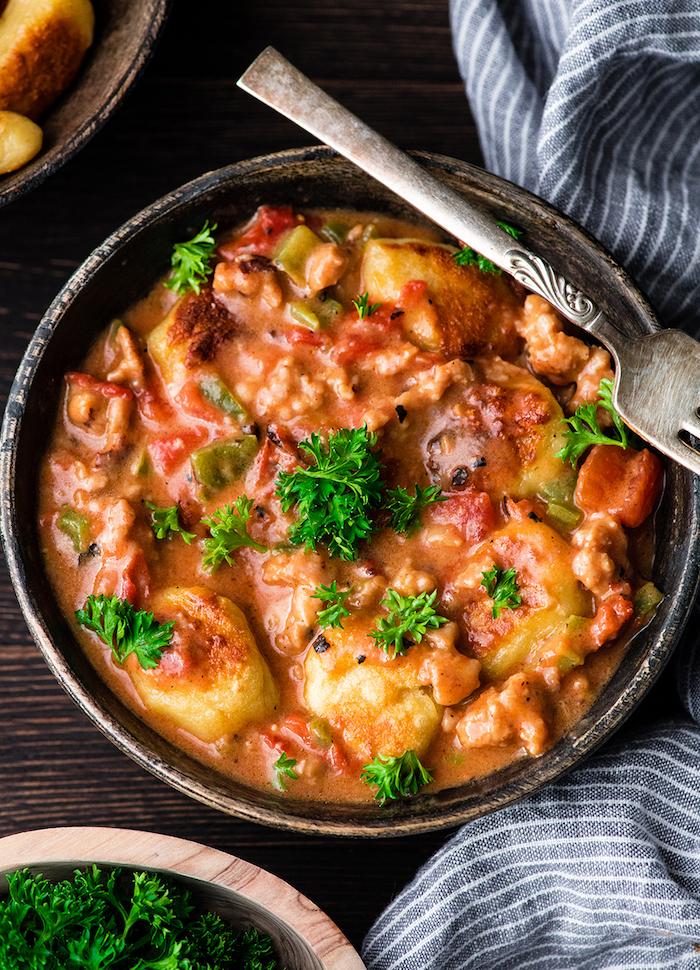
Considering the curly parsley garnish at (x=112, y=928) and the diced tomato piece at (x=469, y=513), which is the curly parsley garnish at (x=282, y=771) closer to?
the curly parsley garnish at (x=112, y=928)

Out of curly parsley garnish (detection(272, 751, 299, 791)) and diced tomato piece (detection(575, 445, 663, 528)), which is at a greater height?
diced tomato piece (detection(575, 445, 663, 528))

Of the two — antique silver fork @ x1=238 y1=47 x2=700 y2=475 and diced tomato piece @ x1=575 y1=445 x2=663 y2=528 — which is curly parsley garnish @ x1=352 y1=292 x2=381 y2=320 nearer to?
antique silver fork @ x1=238 y1=47 x2=700 y2=475

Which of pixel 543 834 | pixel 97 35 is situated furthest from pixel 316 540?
pixel 97 35

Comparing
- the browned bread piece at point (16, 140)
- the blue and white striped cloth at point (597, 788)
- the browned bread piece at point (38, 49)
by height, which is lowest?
the blue and white striped cloth at point (597, 788)

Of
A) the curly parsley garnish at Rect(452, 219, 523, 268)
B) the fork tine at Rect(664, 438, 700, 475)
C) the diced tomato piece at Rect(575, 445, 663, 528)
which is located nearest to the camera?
the fork tine at Rect(664, 438, 700, 475)

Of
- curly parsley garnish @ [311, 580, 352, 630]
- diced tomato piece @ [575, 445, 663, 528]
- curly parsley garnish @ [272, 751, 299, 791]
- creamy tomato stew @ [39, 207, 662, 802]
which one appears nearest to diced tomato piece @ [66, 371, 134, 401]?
creamy tomato stew @ [39, 207, 662, 802]

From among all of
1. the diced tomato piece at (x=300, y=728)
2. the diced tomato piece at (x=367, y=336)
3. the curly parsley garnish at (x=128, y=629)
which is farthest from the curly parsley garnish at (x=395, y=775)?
the diced tomato piece at (x=367, y=336)

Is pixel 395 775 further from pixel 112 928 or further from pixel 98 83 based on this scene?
pixel 98 83
